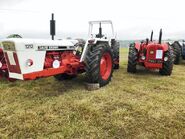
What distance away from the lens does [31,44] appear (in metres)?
4.88

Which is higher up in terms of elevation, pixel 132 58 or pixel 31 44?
pixel 31 44

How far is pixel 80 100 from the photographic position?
5172 millimetres

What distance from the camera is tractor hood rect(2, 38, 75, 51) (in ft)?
15.1

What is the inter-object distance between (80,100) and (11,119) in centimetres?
149

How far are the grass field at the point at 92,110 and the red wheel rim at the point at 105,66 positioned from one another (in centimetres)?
30

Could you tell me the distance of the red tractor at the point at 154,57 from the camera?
7.93 m

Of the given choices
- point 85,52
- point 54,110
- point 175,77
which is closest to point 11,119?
point 54,110

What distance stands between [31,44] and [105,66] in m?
2.40

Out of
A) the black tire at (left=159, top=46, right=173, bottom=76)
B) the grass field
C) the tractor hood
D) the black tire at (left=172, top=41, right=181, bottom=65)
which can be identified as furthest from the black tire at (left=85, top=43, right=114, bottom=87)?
the black tire at (left=172, top=41, right=181, bottom=65)

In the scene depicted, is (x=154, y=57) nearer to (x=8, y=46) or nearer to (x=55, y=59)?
(x=55, y=59)

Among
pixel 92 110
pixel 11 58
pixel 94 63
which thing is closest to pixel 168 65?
pixel 94 63

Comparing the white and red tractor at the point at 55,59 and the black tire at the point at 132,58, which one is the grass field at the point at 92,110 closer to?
the white and red tractor at the point at 55,59

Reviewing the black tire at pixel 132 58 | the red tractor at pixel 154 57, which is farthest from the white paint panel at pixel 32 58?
the red tractor at pixel 154 57

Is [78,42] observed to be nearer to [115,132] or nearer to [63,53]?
[63,53]
